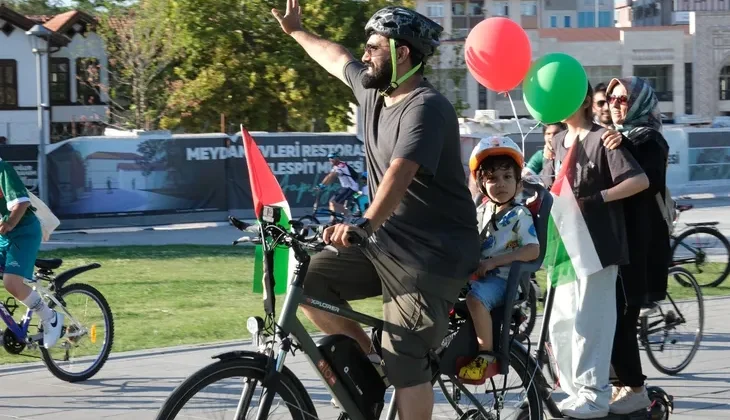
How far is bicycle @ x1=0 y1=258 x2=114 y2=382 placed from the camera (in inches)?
307

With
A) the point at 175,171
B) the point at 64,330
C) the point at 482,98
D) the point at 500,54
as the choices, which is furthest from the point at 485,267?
the point at 482,98

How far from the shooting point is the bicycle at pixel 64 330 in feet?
25.6

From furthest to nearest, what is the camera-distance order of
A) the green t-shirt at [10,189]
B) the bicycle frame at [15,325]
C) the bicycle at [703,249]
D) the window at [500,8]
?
the window at [500,8] → the bicycle at [703,249] → the bicycle frame at [15,325] → the green t-shirt at [10,189]

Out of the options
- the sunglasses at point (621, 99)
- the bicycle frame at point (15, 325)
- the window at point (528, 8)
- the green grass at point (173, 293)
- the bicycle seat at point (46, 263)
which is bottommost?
the green grass at point (173, 293)

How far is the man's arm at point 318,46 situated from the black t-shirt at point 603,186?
1.48m

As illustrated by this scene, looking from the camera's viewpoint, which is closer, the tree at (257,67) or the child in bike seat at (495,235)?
the child in bike seat at (495,235)

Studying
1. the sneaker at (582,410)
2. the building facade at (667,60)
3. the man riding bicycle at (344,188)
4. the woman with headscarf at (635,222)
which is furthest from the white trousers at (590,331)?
the building facade at (667,60)

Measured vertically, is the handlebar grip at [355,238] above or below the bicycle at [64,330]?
above

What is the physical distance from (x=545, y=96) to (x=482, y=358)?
1.90m

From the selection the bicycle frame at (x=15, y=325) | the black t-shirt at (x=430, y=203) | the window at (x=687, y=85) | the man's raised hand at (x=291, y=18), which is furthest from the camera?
the window at (x=687, y=85)

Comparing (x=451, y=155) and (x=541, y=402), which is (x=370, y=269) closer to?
(x=451, y=155)

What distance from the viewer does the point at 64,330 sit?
8.00 meters

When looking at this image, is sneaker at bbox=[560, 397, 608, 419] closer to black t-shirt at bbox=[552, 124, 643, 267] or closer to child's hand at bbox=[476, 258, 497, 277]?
black t-shirt at bbox=[552, 124, 643, 267]

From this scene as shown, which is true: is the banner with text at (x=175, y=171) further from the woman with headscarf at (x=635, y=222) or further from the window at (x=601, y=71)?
the window at (x=601, y=71)
